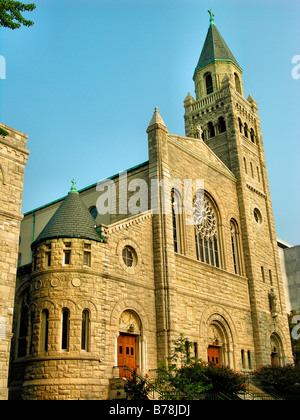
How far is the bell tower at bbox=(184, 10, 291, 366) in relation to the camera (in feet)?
112

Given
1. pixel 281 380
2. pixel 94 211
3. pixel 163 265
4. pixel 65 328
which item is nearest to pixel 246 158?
pixel 94 211

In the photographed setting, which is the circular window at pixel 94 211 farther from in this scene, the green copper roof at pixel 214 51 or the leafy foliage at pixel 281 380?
the green copper roof at pixel 214 51

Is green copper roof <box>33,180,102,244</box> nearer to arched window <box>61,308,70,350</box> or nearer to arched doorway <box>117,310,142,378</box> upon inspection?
arched window <box>61,308,70,350</box>

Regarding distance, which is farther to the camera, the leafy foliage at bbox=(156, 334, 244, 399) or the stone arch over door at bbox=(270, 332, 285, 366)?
the stone arch over door at bbox=(270, 332, 285, 366)

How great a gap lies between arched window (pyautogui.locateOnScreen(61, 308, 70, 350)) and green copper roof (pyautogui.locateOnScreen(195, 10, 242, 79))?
2979cm

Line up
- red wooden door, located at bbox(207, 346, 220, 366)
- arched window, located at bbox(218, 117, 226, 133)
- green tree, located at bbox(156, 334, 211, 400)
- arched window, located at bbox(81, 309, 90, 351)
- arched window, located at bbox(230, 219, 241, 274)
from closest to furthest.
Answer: green tree, located at bbox(156, 334, 211, 400), arched window, located at bbox(81, 309, 90, 351), red wooden door, located at bbox(207, 346, 220, 366), arched window, located at bbox(230, 219, 241, 274), arched window, located at bbox(218, 117, 226, 133)

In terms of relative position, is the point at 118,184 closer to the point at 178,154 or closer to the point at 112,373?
the point at 178,154

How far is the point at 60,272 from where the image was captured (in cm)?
2178

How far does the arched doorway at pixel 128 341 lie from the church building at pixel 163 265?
6 cm

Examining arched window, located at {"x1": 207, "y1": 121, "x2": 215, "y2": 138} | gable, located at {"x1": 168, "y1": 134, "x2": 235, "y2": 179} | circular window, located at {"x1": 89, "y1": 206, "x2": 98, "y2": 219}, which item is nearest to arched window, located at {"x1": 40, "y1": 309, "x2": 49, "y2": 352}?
circular window, located at {"x1": 89, "y1": 206, "x2": 98, "y2": 219}

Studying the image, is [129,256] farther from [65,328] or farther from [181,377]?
[181,377]
